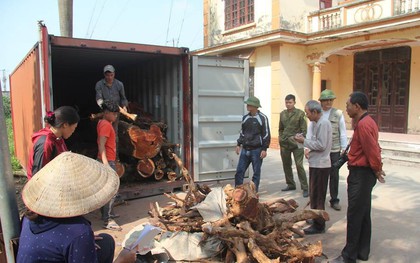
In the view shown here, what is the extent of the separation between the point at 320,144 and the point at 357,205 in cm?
106

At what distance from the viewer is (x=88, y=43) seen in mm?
5051

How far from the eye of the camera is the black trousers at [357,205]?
3.59 metres

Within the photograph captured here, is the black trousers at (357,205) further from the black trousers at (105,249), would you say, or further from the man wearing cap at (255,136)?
the black trousers at (105,249)

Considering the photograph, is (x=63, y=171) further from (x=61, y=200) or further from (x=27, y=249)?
(x=27, y=249)

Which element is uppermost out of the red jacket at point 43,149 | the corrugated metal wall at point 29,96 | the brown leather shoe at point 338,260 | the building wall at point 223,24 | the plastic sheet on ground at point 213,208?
the building wall at point 223,24

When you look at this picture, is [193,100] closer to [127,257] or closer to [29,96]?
[29,96]

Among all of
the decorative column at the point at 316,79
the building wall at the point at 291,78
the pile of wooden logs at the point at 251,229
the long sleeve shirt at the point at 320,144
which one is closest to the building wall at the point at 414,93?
the decorative column at the point at 316,79

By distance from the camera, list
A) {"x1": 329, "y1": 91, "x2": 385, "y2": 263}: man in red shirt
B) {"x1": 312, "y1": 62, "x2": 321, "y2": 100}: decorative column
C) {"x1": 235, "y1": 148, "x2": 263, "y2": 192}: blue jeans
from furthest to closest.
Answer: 1. {"x1": 312, "y1": 62, "x2": 321, "y2": 100}: decorative column
2. {"x1": 235, "y1": 148, "x2": 263, "y2": 192}: blue jeans
3. {"x1": 329, "y1": 91, "x2": 385, "y2": 263}: man in red shirt

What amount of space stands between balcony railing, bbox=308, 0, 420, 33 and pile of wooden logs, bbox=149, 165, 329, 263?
8602 mm

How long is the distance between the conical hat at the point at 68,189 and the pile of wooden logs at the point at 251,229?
1.81 meters

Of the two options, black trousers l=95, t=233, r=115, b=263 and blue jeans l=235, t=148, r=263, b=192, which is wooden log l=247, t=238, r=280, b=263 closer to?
black trousers l=95, t=233, r=115, b=263

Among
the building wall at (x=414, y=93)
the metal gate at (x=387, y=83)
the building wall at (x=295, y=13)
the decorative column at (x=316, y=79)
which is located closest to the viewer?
the building wall at (x=414, y=93)

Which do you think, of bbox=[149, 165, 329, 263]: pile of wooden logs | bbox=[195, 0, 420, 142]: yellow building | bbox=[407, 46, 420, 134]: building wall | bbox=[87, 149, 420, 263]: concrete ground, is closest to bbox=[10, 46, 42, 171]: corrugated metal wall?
bbox=[87, 149, 420, 263]: concrete ground

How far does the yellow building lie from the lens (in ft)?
37.8
